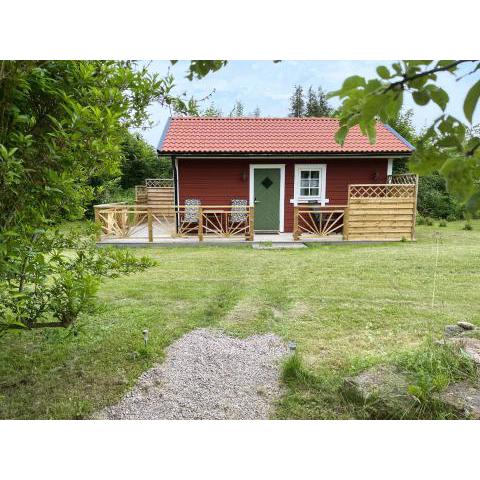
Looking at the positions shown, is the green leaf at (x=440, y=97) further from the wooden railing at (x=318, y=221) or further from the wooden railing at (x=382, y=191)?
the wooden railing at (x=382, y=191)

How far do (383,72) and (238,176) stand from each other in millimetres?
5805

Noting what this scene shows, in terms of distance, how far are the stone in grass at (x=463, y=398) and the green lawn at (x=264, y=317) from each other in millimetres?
359

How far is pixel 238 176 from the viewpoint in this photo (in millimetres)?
6410

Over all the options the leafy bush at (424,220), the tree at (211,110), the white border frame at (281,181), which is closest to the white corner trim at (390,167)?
the leafy bush at (424,220)

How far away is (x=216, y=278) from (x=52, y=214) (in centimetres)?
223

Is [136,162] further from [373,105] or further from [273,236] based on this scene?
[273,236]

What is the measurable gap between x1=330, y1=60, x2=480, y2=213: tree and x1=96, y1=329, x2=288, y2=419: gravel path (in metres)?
1.26

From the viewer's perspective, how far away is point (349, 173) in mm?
6484

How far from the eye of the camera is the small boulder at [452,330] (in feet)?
7.32

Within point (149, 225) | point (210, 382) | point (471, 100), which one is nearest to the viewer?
point (471, 100)

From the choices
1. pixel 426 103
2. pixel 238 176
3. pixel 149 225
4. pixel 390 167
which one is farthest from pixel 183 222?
pixel 426 103
